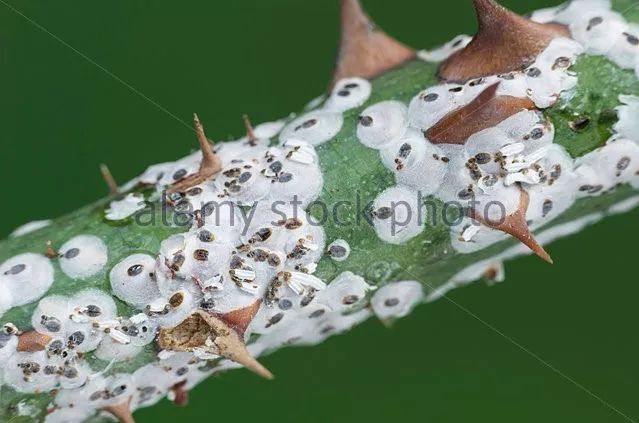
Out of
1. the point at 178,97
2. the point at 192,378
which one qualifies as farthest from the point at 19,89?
the point at 192,378

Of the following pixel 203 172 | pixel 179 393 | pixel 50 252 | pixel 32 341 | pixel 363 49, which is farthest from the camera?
pixel 363 49

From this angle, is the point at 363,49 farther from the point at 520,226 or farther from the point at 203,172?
the point at 520,226

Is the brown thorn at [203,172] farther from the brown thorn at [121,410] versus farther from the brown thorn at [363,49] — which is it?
the brown thorn at [121,410]

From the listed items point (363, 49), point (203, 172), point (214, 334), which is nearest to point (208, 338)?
point (214, 334)

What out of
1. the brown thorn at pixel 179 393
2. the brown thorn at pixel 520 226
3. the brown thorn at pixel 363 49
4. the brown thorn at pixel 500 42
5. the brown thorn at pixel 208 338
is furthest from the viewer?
the brown thorn at pixel 363 49

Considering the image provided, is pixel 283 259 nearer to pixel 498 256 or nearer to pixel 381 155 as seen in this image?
pixel 381 155

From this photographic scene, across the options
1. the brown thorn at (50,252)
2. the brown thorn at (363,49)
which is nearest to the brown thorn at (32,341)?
the brown thorn at (50,252)
